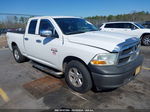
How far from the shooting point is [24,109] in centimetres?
270

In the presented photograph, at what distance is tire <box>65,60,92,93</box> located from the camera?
9.36 ft

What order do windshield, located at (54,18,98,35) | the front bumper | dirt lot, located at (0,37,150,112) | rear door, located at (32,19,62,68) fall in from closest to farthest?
1. the front bumper
2. dirt lot, located at (0,37,150,112)
3. rear door, located at (32,19,62,68)
4. windshield, located at (54,18,98,35)

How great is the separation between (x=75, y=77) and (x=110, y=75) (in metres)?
0.97

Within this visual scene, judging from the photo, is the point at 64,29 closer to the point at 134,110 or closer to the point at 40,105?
the point at 40,105

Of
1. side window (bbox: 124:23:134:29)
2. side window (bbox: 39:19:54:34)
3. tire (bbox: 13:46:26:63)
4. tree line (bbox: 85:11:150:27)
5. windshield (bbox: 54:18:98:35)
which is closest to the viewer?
windshield (bbox: 54:18:98:35)

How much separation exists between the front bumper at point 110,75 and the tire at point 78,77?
7.6 inches

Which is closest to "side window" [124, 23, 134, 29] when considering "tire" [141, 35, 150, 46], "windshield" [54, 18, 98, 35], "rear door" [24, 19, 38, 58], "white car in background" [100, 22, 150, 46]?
"white car in background" [100, 22, 150, 46]

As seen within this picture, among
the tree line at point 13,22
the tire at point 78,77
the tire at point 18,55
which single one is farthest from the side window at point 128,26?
the tree line at point 13,22

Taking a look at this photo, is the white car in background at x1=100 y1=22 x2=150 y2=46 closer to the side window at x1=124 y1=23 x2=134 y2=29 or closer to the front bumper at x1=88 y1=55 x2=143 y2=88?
the side window at x1=124 y1=23 x2=134 y2=29

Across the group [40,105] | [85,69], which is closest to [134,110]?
[85,69]

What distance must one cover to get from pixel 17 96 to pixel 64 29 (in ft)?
6.88

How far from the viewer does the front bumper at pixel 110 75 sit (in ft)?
8.38

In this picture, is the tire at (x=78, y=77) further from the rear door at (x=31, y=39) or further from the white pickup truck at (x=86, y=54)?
the rear door at (x=31, y=39)

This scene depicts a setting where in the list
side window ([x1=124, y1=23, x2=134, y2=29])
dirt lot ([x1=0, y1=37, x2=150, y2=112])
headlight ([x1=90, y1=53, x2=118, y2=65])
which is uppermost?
side window ([x1=124, y1=23, x2=134, y2=29])
